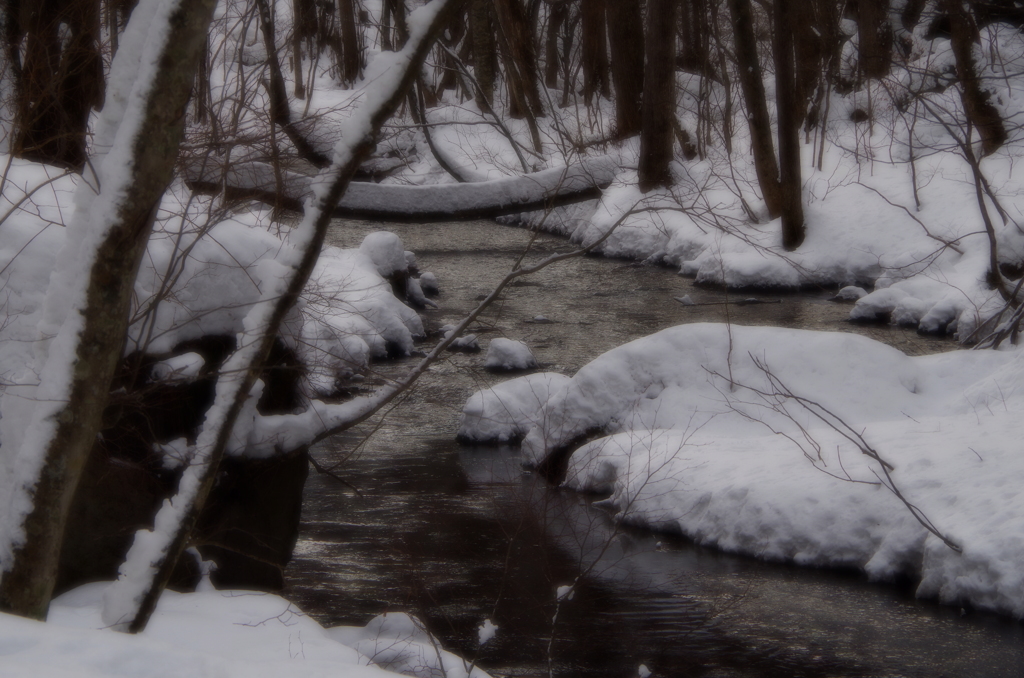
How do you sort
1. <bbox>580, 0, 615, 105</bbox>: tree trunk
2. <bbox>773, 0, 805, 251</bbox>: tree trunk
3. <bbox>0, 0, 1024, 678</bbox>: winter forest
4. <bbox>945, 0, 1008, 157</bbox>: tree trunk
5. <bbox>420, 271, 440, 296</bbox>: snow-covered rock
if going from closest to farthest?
1. <bbox>0, 0, 1024, 678</bbox>: winter forest
2. <bbox>945, 0, 1008, 157</bbox>: tree trunk
3. <bbox>420, 271, 440, 296</bbox>: snow-covered rock
4. <bbox>773, 0, 805, 251</bbox>: tree trunk
5. <bbox>580, 0, 615, 105</bbox>: tree trunk

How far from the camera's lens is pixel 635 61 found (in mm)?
21406

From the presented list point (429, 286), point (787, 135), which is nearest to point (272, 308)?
point (429, 286)

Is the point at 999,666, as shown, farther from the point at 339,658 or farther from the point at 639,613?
the point at 339,658

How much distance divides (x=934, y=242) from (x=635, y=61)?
743cm

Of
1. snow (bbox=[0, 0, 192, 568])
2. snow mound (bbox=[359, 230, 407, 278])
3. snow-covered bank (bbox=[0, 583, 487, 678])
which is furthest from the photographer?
snow mound (bbox=[359, 230, 407, 278])

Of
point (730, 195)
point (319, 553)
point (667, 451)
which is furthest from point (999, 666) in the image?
point (730, 195)

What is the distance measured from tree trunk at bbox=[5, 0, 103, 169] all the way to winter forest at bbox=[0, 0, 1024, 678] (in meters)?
0.04

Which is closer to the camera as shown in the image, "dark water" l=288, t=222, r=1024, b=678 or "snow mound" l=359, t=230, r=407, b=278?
"dark water" l=288, t=222, r=1024, b=678

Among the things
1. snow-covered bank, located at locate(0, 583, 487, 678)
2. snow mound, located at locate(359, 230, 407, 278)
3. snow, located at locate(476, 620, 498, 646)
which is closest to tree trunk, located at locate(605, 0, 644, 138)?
Result: snow mound, located at locate(359, 230, 407, 278)

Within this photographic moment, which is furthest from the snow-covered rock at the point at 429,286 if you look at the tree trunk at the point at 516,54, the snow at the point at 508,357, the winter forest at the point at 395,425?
the tree trunk at the point at 516,54

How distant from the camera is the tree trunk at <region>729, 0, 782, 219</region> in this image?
1758 centimetres

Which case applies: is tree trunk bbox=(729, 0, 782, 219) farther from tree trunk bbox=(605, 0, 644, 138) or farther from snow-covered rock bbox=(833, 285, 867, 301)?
tree trunk bbox=(605, 0, 644, 138)

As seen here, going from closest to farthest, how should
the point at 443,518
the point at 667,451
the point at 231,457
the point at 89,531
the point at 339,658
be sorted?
the point at 339,658 < the point at 89,531 < the point at 231,457 < the point at 443,518 < the point at 667,451

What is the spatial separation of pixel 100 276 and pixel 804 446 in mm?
6696
